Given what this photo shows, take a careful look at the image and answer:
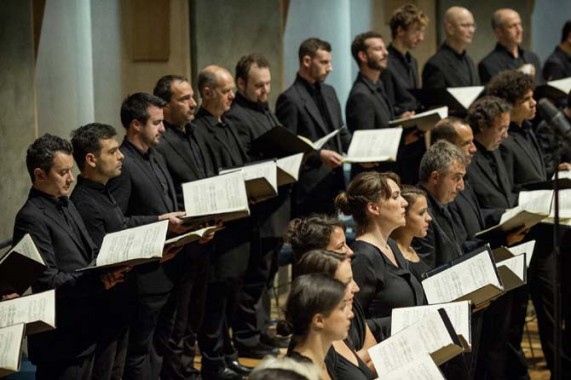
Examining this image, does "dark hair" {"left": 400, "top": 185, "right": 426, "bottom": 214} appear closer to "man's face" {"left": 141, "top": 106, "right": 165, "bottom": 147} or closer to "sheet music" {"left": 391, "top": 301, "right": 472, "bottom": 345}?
"sheet music" {"left": 391, "top": 301, "right": 472, "bottom": 345}

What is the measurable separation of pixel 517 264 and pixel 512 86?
1909mm

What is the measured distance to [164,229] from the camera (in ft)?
16.3

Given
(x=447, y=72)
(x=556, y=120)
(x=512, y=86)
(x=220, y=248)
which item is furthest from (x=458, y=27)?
(x=556, y=120)

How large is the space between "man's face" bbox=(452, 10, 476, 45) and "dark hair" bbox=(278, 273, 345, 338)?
4.95 meters

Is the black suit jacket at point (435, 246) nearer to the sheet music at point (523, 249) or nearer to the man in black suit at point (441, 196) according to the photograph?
the man in black suit at point (441, 196)

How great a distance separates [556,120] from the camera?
4273 mm

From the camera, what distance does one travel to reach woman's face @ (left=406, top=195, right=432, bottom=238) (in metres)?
5.25

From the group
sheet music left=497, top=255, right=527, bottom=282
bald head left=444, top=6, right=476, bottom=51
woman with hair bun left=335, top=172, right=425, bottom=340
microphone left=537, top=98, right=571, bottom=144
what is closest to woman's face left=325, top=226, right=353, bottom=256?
woman with hair bun left=335, top=172, right=425, bottom=340

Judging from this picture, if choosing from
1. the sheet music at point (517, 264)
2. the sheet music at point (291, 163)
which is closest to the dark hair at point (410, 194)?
the sheet music at point (517, 264)

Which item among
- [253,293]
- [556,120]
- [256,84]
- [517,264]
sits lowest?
[253,293]

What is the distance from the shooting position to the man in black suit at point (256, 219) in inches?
276

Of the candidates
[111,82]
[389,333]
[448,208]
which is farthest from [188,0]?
[389,333]

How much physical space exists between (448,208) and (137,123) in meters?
1.54

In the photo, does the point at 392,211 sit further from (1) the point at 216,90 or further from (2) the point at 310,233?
(1) the point at 216,90
